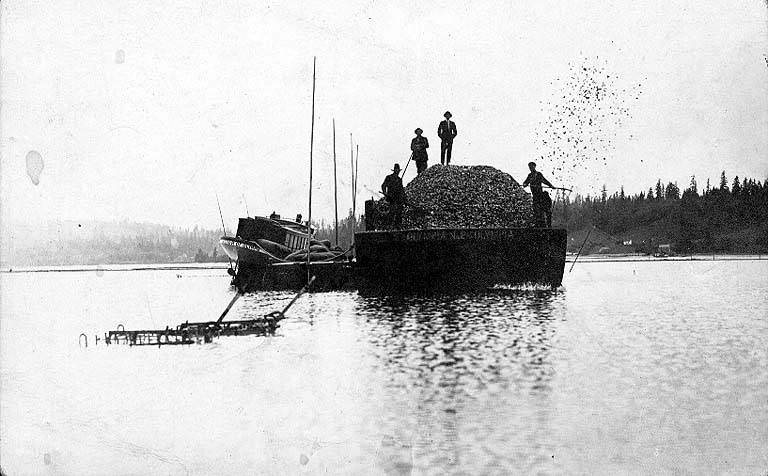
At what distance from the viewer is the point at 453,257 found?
22719 mm

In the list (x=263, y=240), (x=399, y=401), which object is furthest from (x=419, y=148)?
(x=399, y=401)

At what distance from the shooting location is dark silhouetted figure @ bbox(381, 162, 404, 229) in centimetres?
2350

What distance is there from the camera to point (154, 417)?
8.48 metres

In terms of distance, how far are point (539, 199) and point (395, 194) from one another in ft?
15.6

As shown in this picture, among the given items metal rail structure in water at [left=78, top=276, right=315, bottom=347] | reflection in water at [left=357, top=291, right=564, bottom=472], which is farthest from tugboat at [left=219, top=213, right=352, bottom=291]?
metal rail structure in water at [left=78, top=276, right=315, bottom=347]

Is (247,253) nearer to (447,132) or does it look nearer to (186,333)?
(447,132)

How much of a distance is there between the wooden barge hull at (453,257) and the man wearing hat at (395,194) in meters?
0.75

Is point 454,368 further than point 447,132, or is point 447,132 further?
point 447,132

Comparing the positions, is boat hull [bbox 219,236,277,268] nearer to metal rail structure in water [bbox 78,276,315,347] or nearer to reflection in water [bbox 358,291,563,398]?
reflection in water [bbox 358,291,563,398]

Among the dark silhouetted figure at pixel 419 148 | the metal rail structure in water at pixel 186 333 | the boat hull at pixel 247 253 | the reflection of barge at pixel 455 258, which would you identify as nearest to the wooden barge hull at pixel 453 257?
the reflection of barge at pixel 455 258

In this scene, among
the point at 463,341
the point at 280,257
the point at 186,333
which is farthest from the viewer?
the point at 280,257

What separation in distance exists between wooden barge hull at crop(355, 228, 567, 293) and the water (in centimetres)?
653

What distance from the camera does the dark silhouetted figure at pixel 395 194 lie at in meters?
23.5

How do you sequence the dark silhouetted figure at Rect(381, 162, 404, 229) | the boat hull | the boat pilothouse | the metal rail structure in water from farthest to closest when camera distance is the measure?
1. the boat pilothouse
2. the boat hull
3. the dark silhouetted figure at Rect(381, 162, 404, 229)
4. the metal rail structure in water
